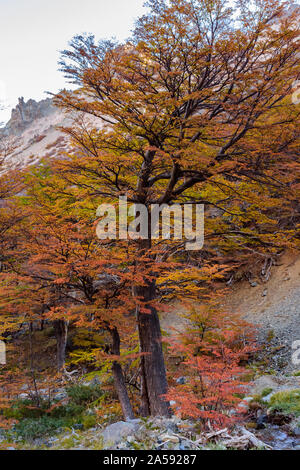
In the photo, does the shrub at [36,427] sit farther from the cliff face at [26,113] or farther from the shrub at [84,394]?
the cliff face at [26,113]

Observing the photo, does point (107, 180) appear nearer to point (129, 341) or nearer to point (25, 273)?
point (25, 273)

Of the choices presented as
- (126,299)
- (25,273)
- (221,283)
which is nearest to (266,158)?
(126,299)

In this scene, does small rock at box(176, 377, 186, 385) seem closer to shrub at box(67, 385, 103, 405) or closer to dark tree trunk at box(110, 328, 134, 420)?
shrub at box(67, 385, 103, 405)

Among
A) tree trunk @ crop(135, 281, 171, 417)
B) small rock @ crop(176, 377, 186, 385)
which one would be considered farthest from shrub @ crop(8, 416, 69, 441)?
small rock @ crop(176, 377, 186, 385)

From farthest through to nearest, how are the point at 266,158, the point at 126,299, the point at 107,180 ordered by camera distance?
the point at 107,180 → the point at 126,299 → the point at 266,158

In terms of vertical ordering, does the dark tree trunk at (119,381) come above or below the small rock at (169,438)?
below

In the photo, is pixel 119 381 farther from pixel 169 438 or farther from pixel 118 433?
pixel 169 438

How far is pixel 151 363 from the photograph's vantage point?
232 inches

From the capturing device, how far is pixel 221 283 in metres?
13.2

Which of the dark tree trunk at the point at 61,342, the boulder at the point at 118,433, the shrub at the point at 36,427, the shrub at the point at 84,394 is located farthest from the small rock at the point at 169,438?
the dark tree trunk at the point at 61,342

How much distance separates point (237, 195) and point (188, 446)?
14.3 feet

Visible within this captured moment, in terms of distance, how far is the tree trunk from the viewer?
574cm

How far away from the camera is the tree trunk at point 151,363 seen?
18.8ft

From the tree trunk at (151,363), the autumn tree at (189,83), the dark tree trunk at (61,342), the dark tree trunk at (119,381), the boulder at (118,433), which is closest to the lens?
the boulder at (118,433)
